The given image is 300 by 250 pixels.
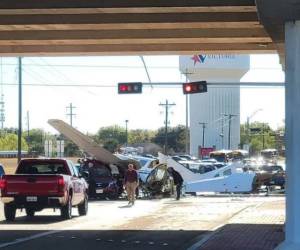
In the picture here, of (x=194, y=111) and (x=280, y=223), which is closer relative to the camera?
(x=280, y=223)

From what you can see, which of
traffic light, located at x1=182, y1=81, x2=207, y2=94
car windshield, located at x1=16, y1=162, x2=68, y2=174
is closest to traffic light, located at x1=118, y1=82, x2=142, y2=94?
traffic light, located at x1=182, y1=81, x2=207, y2=94

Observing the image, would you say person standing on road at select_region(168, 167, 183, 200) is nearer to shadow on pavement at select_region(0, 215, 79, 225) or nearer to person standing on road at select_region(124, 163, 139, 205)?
person standing on road at select_region(124, 163, 139, 205)

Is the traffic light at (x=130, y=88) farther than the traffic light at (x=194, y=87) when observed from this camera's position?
No

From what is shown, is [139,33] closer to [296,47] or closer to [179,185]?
[296,47]

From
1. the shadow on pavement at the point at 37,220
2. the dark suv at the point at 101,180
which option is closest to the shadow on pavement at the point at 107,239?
the shadow on pavement at the point at 37,220

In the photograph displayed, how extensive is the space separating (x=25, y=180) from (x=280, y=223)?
7.34m

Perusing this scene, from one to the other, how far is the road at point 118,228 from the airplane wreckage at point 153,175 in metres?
7.32

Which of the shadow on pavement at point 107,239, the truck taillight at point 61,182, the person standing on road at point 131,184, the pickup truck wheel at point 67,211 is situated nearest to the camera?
the shadow on pavement at point 107,239

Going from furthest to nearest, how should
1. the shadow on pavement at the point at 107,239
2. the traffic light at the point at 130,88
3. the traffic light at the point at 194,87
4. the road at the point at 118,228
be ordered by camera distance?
the traffic light at the point at 194,87 < the traffic light at the point at 130,88 < the road at the point at 118,228 < the shadow on pavement at the point at 107,239

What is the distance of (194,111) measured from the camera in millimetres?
129500

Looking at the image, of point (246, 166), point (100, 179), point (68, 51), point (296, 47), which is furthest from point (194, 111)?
point (296, 47)

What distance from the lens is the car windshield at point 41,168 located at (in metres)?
22.2

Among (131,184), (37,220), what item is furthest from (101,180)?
(37,220)

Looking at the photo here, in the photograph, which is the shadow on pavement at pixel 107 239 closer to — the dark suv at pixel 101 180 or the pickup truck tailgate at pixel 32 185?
the pickup truck tailgate at pixel 32 185
